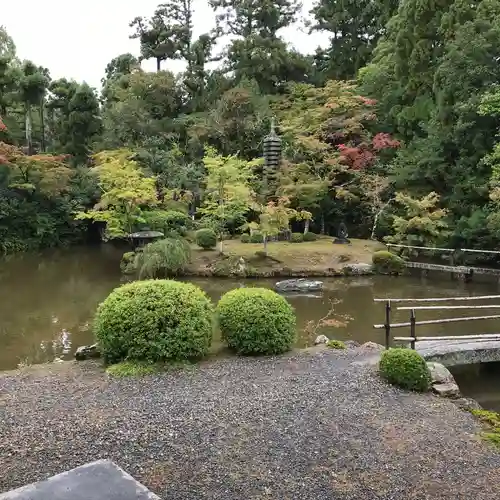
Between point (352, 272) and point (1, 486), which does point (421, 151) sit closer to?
point (352, 272)

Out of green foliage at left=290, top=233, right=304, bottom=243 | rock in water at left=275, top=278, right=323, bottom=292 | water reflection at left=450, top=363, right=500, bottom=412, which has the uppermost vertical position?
green foliage at left=290, top=233, right=304, bottom=243

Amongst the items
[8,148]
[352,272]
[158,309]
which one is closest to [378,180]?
[352,272]

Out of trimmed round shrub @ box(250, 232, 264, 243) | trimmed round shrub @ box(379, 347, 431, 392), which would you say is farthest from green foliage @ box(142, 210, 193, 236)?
trimmed round shrub @ box(379, 347, 431, 392)

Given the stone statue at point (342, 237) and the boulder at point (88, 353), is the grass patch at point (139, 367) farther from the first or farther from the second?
the stone statue at point (342, 237)

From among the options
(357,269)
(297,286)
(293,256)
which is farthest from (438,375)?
(293,256)

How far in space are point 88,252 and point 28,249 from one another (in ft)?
7.79

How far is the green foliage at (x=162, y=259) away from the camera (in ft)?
53.9

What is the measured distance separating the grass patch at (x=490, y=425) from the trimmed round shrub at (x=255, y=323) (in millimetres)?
2582

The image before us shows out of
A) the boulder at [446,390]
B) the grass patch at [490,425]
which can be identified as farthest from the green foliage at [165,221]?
the grass patch at [490,425]

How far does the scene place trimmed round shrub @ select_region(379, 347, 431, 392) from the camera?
673 centimetres

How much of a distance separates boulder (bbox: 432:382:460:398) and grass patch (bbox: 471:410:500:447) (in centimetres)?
37

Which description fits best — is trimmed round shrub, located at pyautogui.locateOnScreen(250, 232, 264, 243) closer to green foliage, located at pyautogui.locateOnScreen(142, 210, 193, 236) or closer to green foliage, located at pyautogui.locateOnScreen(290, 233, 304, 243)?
green foliage, located at pyautogui.locateOnScreen(290, 233, 304, 243)

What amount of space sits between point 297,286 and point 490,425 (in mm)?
9248

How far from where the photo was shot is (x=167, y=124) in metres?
27.3
